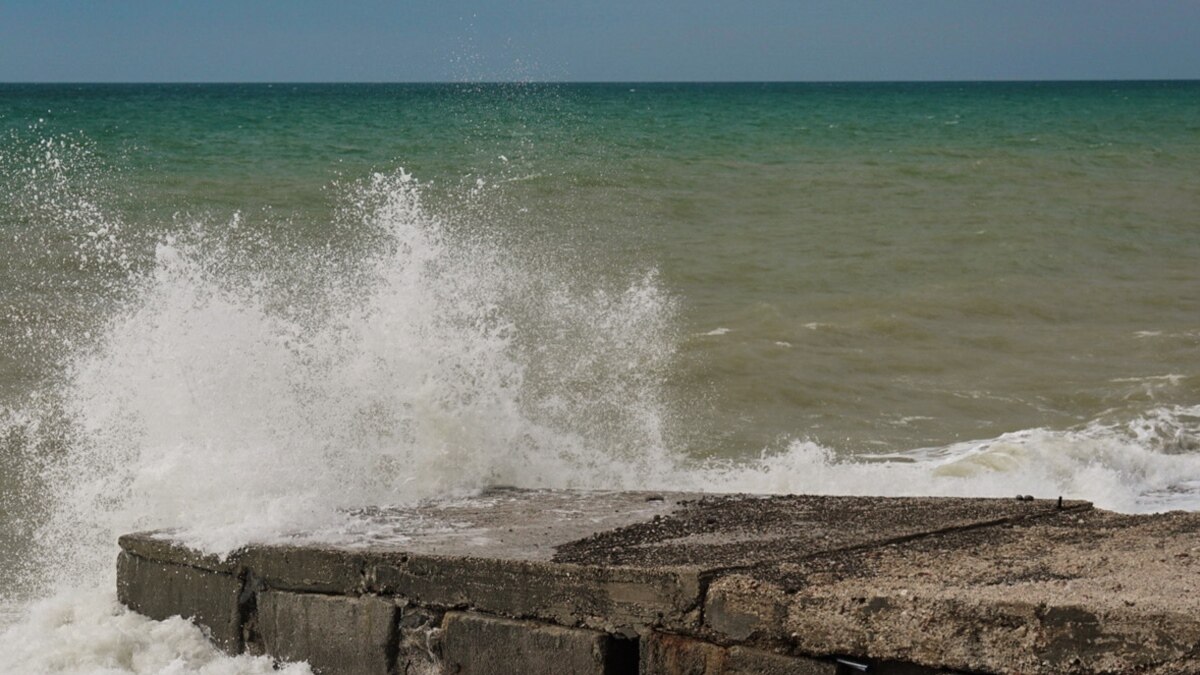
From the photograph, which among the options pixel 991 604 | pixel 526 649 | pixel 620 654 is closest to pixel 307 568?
pixel 526 649

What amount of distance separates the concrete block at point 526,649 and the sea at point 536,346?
63 cm

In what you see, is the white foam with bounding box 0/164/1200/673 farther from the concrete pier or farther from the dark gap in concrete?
the dark gap in concrete

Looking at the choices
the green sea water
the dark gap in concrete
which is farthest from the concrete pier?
the green sea water

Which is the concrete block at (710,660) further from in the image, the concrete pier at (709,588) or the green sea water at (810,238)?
the green sea water at (810,238)

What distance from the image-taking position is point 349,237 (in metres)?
14.6

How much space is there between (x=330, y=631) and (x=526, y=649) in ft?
2.33

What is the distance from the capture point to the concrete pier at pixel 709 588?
11.1 feet

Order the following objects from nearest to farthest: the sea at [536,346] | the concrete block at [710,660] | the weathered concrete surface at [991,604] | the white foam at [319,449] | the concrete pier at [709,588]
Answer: the weathered concrete surface at [991,604] < the concrete pier at [709,588] < the concrete block at [710,660] < the white foam at [319,449] < the sea at [536,346]

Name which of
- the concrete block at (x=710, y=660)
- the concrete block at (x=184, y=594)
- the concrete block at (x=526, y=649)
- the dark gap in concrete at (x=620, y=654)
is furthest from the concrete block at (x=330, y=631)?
the concrete block at (x=710, y=660)

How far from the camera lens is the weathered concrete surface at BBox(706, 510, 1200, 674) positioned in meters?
3.25

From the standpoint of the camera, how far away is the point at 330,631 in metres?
4.35

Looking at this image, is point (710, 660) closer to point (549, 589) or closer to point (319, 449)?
point (549, 589)

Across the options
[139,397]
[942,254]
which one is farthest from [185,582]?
[942,254]

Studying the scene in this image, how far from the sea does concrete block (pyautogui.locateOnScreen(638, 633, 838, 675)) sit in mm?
1222
